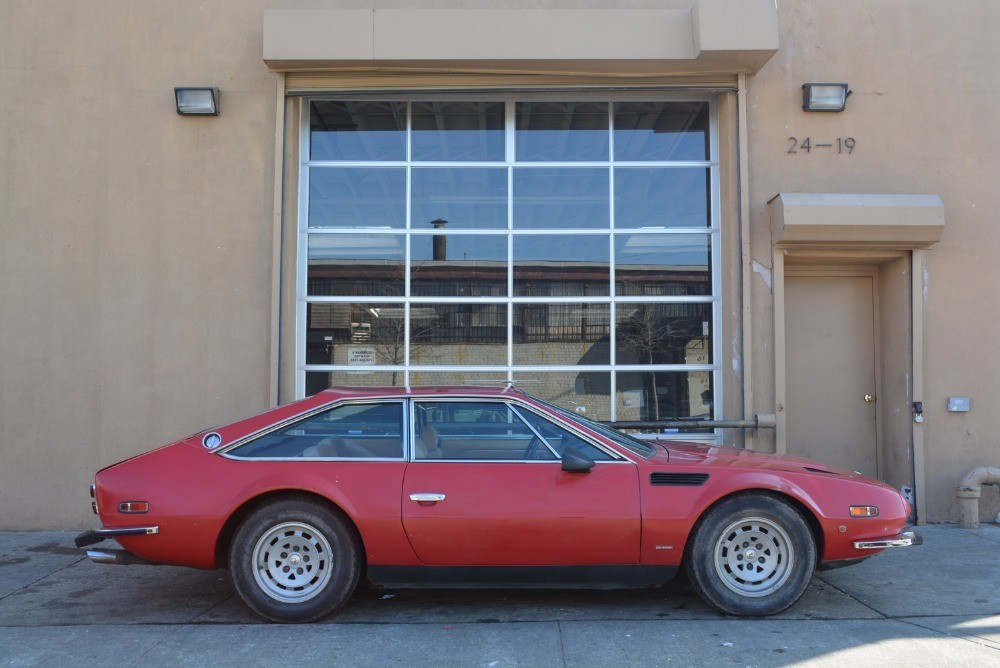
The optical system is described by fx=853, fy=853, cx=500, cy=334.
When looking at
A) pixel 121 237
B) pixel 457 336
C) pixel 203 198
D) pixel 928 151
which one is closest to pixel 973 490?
pixel 928 151

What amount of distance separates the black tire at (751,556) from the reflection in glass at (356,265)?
4.61 metres

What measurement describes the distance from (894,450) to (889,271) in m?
1.80

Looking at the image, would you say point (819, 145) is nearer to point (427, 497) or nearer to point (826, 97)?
point (826, 97)

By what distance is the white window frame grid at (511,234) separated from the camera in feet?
28.7

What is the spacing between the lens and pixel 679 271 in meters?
8.85

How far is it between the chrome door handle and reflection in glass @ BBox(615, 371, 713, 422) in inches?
148

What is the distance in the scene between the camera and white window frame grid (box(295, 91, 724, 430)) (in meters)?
8.74

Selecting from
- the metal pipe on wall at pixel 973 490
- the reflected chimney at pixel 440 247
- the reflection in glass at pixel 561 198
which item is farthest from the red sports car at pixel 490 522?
the reflection in glass at pixel 561 198

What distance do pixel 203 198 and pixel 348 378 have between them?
229 centimetres

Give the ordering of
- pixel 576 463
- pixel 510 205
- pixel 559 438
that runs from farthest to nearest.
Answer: pixel 510 205 < pixel 559 438 < pixel 576 463

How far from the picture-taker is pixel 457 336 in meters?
8.82

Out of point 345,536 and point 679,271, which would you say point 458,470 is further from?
point 679,271

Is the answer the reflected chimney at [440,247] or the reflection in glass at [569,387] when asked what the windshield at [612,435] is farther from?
the reflected chimney at [440,247]

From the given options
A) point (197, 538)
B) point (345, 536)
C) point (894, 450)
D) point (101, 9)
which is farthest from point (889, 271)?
point (101, 9)
